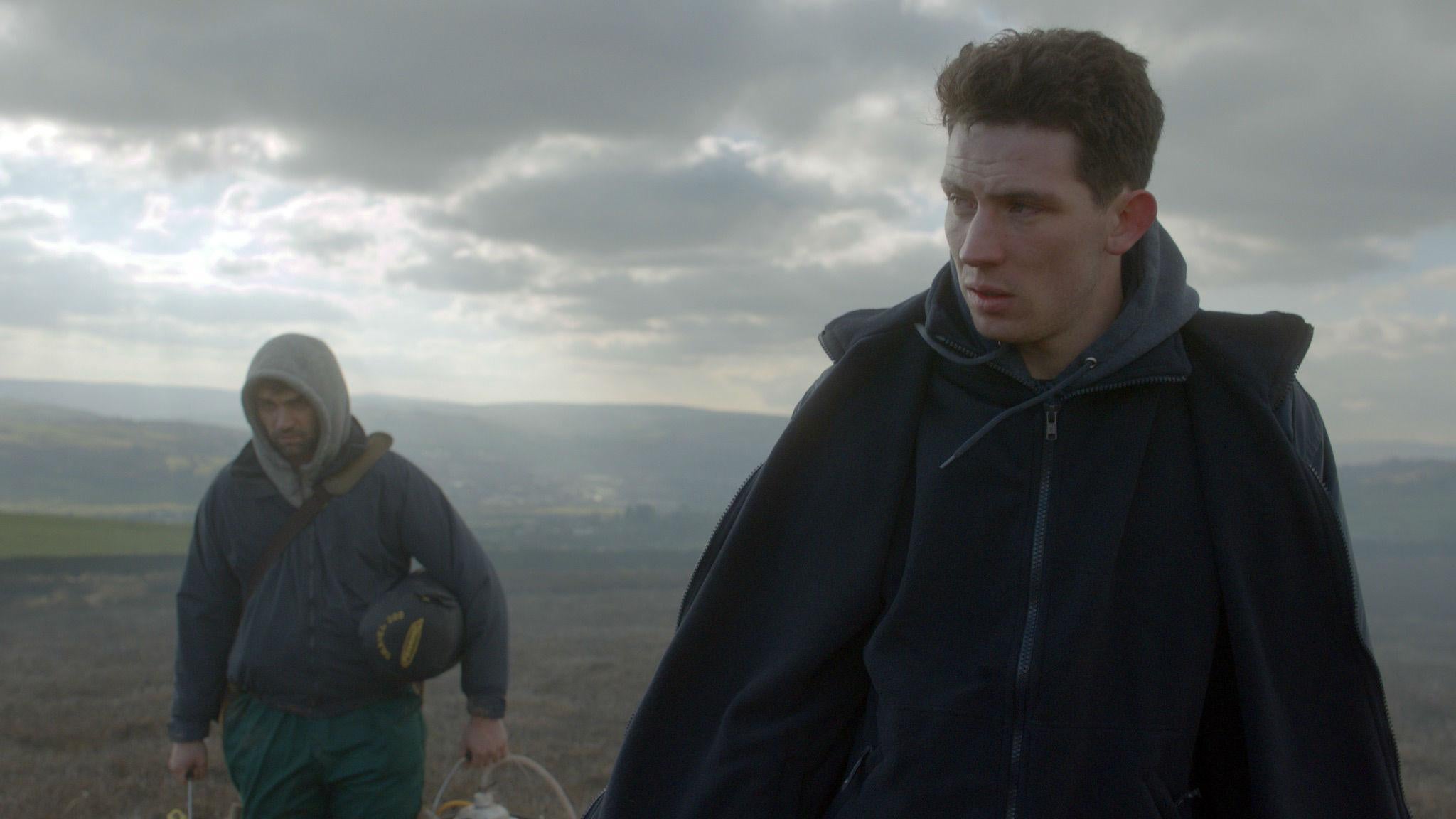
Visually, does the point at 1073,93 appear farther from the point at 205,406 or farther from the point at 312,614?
the point at 205,406

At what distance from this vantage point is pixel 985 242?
190 centimetres

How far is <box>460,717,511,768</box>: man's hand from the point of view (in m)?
4.61

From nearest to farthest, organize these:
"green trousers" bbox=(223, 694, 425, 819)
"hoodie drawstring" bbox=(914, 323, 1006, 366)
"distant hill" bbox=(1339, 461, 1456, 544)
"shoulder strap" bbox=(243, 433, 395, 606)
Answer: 1. "hoodie drawstring" bbox=(914, 323, 1006, 366)
2. "green trousers" bbox=(223, 694, 425, 819)
3. "shoulder strap" bbox=(243, 433, 395, 606)
4. "distant hill" bbox=(1339, 461, 1456, 544)

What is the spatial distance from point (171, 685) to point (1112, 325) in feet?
41.6

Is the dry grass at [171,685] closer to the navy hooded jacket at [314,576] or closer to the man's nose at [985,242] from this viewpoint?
the navy hooded jacket at [314,576]

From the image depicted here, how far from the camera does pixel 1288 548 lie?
1850 mm

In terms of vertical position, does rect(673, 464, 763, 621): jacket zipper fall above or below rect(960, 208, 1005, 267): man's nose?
below

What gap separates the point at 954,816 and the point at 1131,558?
0.52 meters

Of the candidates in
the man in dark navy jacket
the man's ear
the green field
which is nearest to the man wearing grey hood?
the man in dark navy jacket

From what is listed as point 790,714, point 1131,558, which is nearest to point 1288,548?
point 1131,558

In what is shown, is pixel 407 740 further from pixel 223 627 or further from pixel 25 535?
pixel 25 535

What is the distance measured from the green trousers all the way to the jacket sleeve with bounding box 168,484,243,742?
6.9 inches

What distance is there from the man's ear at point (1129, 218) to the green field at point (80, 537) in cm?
2602

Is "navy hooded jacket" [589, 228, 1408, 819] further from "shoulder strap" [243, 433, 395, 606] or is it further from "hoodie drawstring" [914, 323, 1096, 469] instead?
"shoulder strap" [243, 433, 395, 606]
